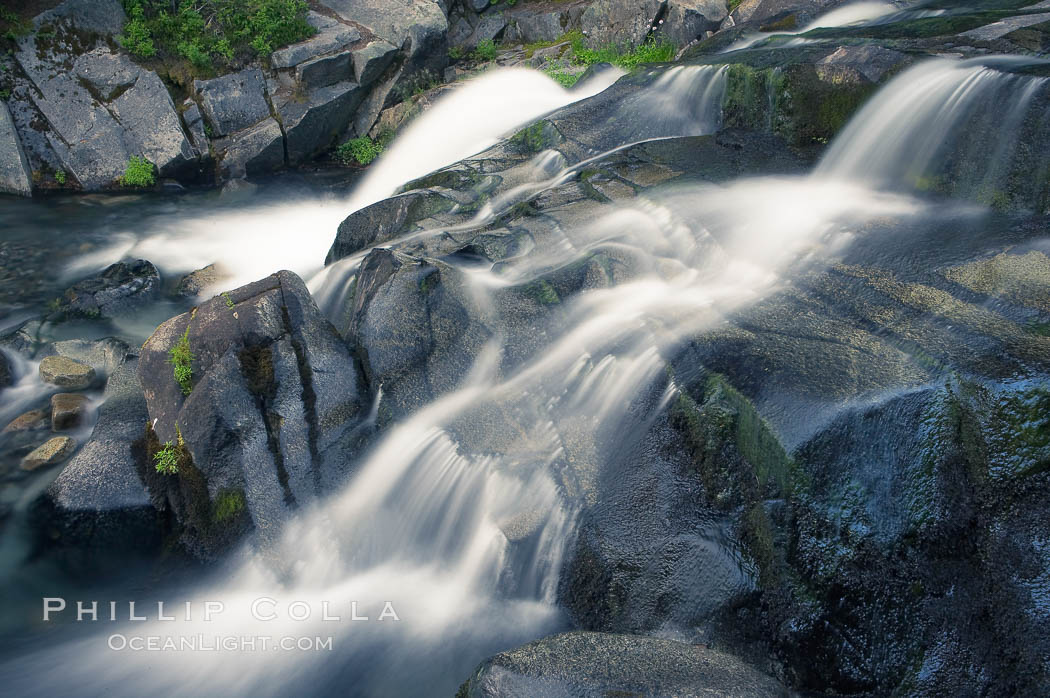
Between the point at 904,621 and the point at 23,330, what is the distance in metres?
8.62

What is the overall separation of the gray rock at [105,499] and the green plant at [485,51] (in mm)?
12356

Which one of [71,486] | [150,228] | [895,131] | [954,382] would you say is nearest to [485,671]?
[954,382]

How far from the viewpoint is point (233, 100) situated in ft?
44.2

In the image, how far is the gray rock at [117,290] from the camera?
8.59m

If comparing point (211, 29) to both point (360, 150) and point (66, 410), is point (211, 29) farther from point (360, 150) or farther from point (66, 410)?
point (66, 410)

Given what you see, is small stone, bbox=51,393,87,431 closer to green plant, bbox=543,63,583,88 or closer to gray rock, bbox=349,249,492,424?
gray rock, bbox=349,249,492,424

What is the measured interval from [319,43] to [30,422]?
974 centimetres

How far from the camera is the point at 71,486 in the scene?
5.68 m

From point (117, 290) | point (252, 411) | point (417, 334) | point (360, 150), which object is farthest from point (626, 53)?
point (252, 411)

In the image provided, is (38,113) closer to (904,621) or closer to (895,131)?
(895,131)

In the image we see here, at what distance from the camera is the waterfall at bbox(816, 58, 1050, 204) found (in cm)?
610

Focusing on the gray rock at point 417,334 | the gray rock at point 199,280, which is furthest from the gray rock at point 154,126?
the gray rock at point 417,334

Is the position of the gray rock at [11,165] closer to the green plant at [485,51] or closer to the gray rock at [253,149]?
the gray rock at [253,149]

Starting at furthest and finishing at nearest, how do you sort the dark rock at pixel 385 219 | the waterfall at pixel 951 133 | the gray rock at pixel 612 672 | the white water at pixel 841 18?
the white water at pixel 841 18
the dark rock at pixel 385 219
the waterfall at pixel 951 133
the gray rock at pixel 612 672
